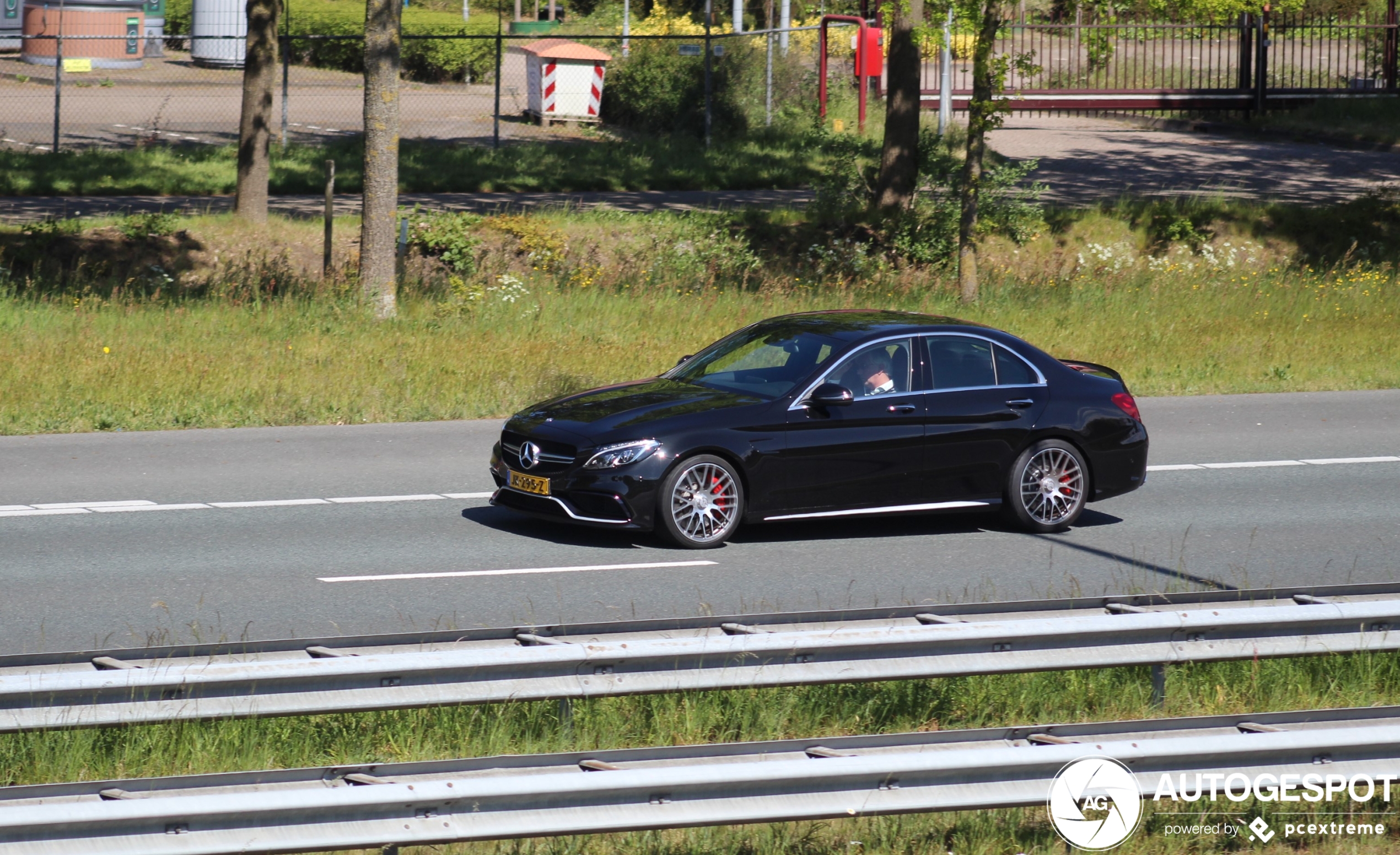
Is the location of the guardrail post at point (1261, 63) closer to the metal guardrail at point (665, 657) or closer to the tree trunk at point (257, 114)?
the tree trunk at point (257, 114)

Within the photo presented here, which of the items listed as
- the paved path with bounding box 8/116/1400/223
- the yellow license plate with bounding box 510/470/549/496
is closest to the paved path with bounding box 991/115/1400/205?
the paved path with bounding box 8/116/1400/223

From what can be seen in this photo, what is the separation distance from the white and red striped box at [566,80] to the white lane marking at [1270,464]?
24.5m

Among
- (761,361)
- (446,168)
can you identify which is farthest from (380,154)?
(446,168)

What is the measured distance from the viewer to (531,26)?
6606cm

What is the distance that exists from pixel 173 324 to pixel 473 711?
40.9 ft

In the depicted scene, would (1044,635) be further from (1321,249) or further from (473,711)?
(1321,249)

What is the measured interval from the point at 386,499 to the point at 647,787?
723 centimetres

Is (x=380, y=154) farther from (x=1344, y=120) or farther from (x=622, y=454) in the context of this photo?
(x=1344, y=120)

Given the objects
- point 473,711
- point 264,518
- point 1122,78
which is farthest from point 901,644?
point 1122,78

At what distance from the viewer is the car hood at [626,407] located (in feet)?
32.4

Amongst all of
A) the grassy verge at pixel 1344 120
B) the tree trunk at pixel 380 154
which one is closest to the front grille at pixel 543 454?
the tree trunk at pixel 380 154

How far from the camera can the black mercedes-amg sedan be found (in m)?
9.76

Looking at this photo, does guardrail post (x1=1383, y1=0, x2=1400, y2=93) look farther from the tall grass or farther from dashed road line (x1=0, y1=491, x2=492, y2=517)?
dashed road line (x1=0, y1=491, x2=492, y2=517)

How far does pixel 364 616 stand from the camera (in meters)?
8.20
